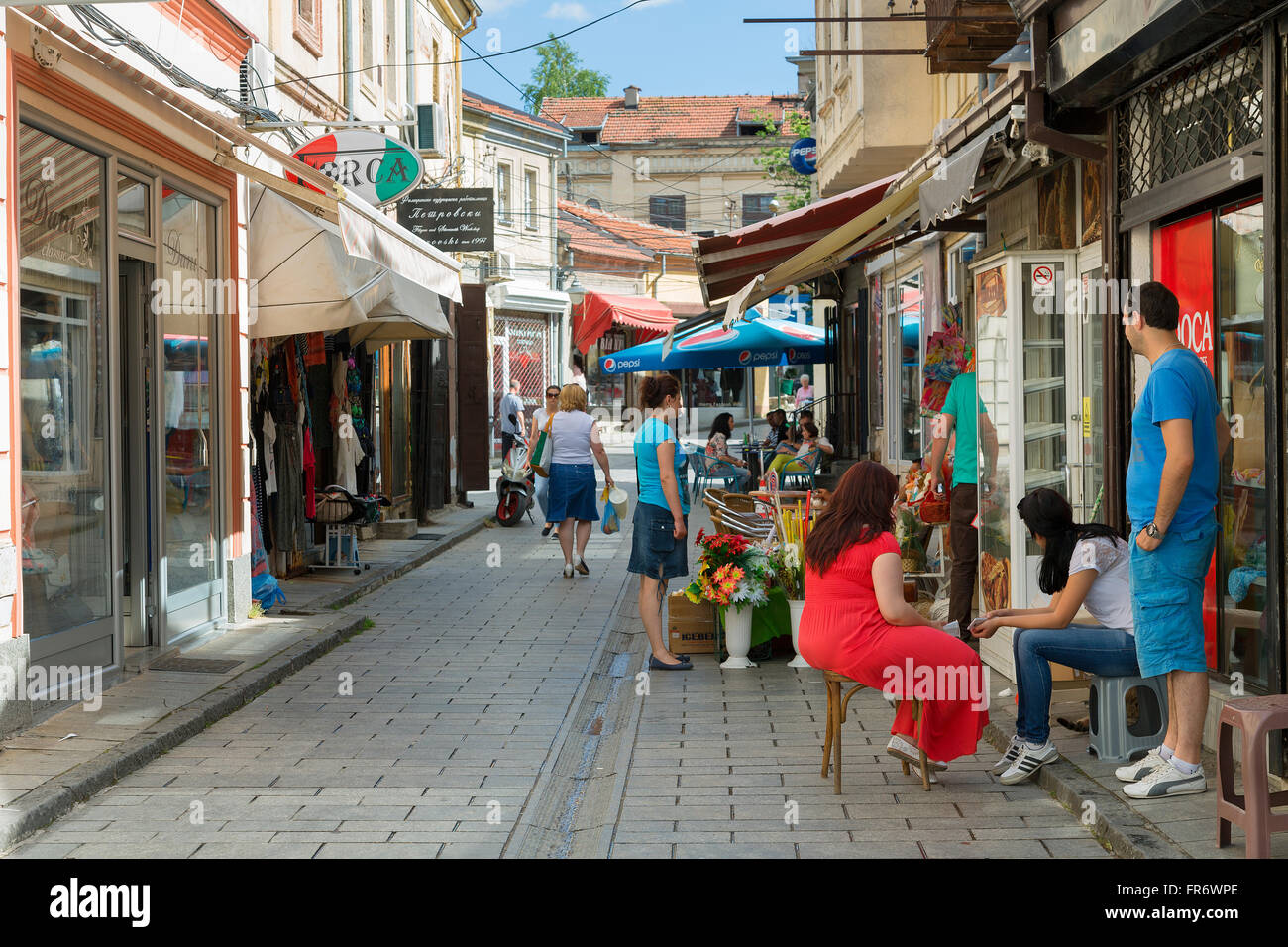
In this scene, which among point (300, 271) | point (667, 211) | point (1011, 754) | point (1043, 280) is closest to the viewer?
point (1011, 754)

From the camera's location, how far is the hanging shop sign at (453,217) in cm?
1798

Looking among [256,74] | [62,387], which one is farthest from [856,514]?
[256,74]

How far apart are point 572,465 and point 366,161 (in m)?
3.57

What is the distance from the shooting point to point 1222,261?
6.23 metres

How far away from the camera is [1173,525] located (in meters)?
5.22

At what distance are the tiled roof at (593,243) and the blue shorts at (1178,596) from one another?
34.8 meters

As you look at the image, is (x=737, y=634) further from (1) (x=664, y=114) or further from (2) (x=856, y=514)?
(1) (x=664, y=114)

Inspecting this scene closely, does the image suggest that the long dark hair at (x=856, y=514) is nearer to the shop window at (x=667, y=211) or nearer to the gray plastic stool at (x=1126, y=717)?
the gray plastic stool at (x=1126, y=717)

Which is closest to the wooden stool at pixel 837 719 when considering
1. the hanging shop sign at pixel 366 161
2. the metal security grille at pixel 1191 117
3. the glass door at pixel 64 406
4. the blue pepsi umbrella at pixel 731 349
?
the metal security grille at pixel 1191 117

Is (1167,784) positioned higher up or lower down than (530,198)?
lower down

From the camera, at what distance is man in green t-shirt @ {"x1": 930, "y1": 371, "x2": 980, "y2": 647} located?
8.63 m

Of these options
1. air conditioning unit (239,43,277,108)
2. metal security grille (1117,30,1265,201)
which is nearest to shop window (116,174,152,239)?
air conditioning unit (239,43,277,108)

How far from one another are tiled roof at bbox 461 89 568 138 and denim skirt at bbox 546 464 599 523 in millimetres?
20490

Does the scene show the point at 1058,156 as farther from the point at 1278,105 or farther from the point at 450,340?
the point at 450,340
